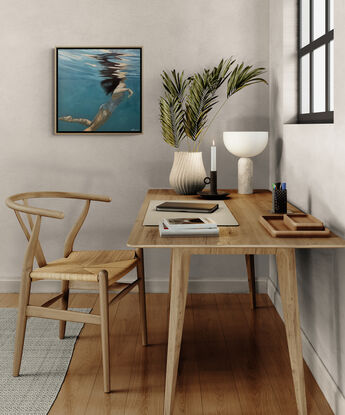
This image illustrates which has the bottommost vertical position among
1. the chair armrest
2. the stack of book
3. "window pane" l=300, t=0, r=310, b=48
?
the stack of book

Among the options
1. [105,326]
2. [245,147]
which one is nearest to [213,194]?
[245,147]

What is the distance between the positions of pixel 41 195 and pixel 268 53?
6.15 feet

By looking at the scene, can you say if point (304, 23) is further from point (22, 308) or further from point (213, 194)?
point (22, 308)

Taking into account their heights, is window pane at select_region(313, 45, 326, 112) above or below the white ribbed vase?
above

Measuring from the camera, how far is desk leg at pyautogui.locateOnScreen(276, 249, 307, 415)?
200 cm

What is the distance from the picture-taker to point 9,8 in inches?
142

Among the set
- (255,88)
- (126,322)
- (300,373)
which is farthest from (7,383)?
(255,88)

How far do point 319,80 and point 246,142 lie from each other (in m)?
0.61

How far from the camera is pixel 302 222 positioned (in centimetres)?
216

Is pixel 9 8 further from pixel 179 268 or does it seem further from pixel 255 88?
pixel 179 268

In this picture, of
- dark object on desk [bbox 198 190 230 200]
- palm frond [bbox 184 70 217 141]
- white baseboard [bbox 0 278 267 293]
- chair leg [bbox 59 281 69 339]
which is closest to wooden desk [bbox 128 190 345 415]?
chair leg [bbox 59 281 69 339]

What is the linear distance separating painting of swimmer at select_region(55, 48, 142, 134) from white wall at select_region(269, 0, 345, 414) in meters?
1.00

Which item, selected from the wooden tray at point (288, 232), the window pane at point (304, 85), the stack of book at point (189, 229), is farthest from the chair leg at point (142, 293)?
the window pane at point (304, 85)

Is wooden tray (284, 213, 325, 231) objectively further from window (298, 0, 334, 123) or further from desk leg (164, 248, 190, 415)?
window (298, 0, 334, 123)
